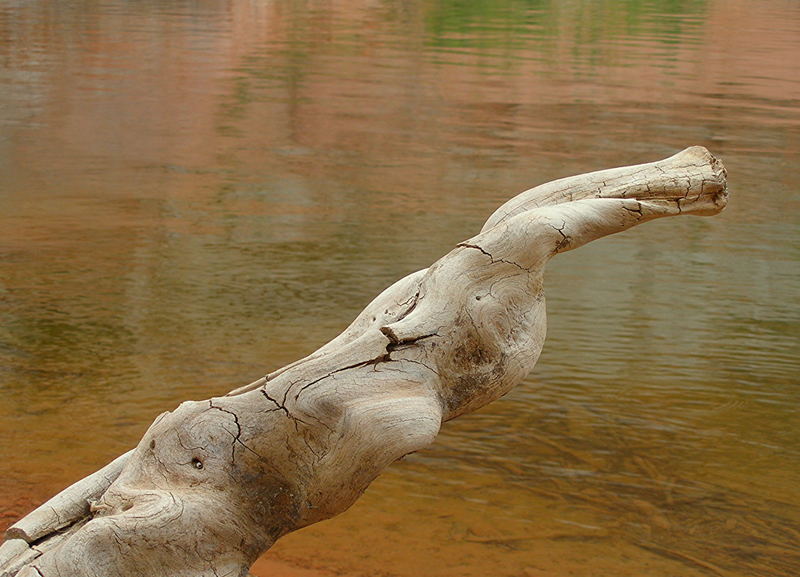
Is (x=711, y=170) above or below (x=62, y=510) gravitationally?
above

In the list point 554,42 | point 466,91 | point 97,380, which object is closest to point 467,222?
point 97,380

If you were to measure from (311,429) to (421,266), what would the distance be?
3.78m

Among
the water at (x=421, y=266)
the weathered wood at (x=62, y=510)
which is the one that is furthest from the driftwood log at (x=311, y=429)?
the water at (x=421, y=266)

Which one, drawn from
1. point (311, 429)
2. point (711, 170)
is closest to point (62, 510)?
point (311, 429)

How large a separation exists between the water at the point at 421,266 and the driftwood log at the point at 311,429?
2.81 ft

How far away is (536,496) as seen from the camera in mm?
3684

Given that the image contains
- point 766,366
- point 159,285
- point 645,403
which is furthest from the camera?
point 159,285

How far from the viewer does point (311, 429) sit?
91.4 inches

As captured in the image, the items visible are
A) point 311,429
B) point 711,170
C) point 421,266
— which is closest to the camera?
point 311,429

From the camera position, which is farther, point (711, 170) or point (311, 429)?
point (711, 170)

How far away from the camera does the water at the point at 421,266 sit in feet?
11.7

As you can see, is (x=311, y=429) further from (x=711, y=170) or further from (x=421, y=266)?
(x=421, y=266)

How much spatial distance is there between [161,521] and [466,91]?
995cm

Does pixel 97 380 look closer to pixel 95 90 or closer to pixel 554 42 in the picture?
pixel 95 90
